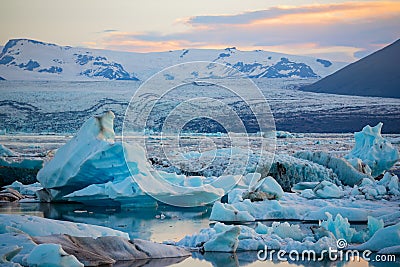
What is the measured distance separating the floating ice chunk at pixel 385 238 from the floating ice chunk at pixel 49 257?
3.24 meters

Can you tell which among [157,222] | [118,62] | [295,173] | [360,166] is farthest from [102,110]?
[118,62]

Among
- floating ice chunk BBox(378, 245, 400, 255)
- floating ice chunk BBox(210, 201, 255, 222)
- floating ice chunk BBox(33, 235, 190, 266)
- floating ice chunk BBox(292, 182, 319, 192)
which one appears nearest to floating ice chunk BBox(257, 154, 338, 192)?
floating ice chunk BBox(292, 182, 319, 192)

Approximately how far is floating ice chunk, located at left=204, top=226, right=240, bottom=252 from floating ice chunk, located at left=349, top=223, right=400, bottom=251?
133 cm

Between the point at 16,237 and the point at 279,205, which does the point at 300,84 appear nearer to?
the point at 279,205

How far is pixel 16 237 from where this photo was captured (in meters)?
7.25

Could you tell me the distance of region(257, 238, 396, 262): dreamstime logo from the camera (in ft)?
26.0

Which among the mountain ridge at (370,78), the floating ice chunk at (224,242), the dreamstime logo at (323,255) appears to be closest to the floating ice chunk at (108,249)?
the floating ice chunk at (224,242)

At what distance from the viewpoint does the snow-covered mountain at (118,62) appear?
54.8m

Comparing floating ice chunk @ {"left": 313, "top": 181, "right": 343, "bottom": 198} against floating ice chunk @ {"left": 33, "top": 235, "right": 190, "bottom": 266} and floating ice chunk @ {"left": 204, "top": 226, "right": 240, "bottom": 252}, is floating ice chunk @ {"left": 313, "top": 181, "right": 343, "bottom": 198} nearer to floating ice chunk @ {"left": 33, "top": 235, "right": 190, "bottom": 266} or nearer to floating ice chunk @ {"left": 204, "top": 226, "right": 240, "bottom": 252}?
floating ice chunk @ {"left": 204, "top": 226, "right": 240, "bottom": 252}

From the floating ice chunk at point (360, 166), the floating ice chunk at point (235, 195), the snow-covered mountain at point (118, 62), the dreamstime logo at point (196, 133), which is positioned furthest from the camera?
the snow-covered mountain at point (118, 62)

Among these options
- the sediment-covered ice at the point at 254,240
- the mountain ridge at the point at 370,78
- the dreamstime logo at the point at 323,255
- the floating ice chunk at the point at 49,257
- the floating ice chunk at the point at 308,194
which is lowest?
the dreamstime logo at the point at 323,255

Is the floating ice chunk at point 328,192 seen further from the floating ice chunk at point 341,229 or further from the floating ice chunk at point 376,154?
the floating ice chunk at point 376,154

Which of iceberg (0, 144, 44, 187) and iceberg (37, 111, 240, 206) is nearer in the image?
iceberg (37, 111, 240, 206)

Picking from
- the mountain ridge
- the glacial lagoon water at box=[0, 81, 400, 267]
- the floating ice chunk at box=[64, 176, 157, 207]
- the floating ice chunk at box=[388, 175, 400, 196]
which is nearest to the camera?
the floating ice chunk at box=[64, 176, 157, 207]
